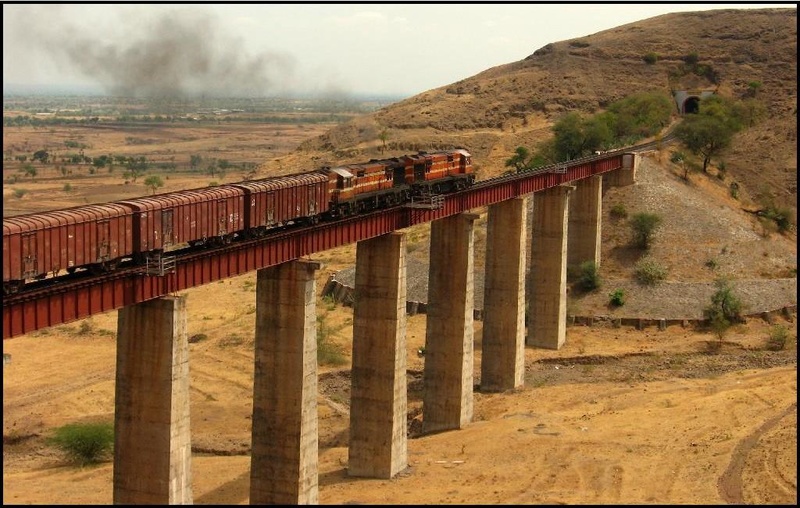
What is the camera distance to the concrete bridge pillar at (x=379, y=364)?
4344 centimetres

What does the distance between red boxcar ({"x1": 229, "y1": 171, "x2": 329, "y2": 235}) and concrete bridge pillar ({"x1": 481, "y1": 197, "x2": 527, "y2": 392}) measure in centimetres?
1683

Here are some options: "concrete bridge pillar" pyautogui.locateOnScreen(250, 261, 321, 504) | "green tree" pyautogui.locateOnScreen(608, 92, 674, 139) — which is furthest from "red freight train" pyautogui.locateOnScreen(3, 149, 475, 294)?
"green tree" pyautogui.locateOnScreen(608, 92, 674, 139)

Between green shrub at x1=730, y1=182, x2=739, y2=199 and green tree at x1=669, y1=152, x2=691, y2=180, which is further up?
green tree at x1=669, y1=152, x2=691, y2=180

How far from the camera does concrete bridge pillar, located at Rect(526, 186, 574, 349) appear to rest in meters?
67.0

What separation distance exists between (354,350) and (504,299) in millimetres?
15912

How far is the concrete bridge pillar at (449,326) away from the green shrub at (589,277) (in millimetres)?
25998

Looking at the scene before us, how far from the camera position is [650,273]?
7600 cm

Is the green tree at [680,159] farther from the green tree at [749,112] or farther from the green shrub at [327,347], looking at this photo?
the green shrub at [327,347]

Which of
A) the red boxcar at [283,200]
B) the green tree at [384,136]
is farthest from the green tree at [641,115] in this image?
the red boxcar at [283,200]

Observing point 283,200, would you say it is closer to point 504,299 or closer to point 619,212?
point 504,299

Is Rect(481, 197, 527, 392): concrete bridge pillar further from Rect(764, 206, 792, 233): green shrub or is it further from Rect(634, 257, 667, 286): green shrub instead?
Rect(764, 206, 792, 233): green shrub

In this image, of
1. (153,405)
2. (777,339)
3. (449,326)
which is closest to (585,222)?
(777,339)

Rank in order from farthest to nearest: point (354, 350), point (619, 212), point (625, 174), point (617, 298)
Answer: point (625, 174), point (619, 212), point (617, 298), point (354, 350)

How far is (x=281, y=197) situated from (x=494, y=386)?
2269cm
